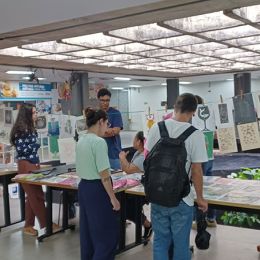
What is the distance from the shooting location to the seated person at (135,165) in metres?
3.14

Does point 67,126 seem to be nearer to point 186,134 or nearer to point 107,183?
point 107,183

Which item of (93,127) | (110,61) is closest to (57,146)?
(110,61)

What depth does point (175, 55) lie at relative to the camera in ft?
17.9

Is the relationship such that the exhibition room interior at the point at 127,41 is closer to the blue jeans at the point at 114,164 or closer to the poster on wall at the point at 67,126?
the blue jeans at the point at 114,164

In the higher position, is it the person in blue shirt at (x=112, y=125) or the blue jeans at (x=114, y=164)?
the person in blue shirt at (x=112, y=125)

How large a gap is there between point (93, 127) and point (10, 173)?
215 centimetres

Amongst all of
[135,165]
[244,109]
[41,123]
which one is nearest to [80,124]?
[41,123]

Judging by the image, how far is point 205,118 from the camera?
12.2 ft

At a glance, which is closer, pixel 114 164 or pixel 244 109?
pixel 244 109

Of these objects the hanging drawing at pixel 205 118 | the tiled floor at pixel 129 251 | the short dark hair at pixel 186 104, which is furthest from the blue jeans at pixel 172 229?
the hanging drawing at pixel 205 118

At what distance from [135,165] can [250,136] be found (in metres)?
1.06

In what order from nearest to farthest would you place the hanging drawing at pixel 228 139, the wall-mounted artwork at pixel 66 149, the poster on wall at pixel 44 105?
the hanging drawing at pixel 228 139 → the wall-mounted artwork at pixel 66 149 → the poster on wall at pixel 44 105

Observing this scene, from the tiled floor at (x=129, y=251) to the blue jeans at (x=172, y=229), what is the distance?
109cm

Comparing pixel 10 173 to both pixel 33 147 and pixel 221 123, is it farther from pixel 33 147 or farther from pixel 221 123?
pixel 221 123
